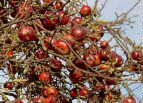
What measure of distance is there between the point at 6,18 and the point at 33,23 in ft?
3.40

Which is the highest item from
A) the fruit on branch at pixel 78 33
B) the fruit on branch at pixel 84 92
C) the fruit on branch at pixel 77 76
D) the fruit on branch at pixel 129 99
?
the fruit on branch at pixel 78 33

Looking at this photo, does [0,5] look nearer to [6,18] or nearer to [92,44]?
[6,18]

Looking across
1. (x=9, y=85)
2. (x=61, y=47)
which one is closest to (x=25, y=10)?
(x=61, y=47)

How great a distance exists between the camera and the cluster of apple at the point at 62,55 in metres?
2.75

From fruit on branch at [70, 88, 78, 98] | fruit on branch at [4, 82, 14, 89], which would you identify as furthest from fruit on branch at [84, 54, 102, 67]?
fruit on branch at [4, 82, 14, 89]

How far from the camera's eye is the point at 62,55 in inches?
111

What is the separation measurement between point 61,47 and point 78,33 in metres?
0.17

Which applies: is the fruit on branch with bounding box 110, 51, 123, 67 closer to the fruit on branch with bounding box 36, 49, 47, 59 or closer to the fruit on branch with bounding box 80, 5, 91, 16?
the fruit on branch with bounding box 80, 5, 91, 16

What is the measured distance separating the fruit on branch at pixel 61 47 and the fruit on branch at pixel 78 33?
0.10m

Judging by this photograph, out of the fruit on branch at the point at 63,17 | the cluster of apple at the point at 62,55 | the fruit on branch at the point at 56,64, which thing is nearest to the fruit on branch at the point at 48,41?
the cluster of apple at the point at 62,55

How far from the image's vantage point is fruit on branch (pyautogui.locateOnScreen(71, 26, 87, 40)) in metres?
2.66

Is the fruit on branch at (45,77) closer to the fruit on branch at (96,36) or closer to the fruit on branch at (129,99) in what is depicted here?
the fruit on branch at (96,36)

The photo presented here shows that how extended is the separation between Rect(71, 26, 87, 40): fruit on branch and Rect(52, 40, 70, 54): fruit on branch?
0.32ft

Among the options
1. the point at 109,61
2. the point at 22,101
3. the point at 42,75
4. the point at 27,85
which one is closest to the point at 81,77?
the point at 109,61
